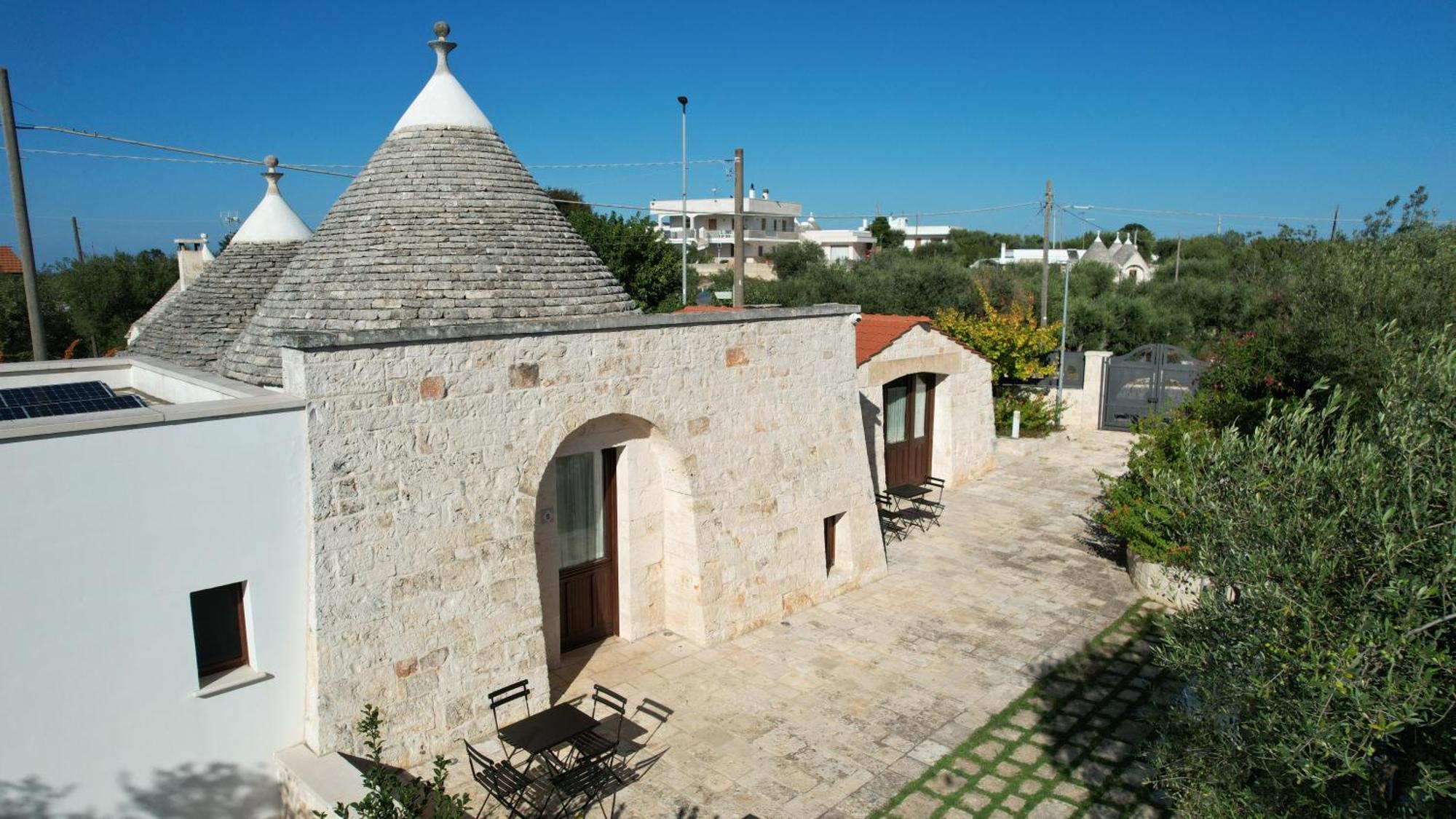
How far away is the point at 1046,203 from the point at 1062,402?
873 cm

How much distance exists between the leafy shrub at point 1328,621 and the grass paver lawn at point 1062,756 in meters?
2.07

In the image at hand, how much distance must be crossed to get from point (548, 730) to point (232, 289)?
25.9 ft

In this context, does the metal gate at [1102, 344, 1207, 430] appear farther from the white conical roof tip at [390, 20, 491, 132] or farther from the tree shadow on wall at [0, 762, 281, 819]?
the tree shadow on wall at [0, 762, 281, 819]

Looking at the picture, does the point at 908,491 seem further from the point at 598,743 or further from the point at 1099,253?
the point at 1099,253

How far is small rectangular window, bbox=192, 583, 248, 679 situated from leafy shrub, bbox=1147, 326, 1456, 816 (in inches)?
263

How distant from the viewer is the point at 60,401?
7676mm

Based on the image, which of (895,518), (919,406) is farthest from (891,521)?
(919,406)

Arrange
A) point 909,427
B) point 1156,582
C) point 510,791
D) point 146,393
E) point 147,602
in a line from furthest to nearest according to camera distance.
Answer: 1. point 909,427
2. point 1156,582
3. point 146,393
4. point 510,791
5. point 147,602

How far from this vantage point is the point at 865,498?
38.5ft

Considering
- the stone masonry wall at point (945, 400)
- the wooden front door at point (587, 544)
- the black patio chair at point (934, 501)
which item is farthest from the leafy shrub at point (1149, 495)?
the wooden front door at point (587, 544)

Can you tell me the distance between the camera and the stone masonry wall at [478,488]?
279 inches

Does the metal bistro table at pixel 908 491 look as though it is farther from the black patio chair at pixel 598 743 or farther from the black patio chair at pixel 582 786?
the black patio chair at pixel 582 786

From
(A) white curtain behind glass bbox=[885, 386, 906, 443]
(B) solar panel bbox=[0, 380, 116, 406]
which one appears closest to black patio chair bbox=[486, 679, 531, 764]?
(B) solar panel bbox=[0, 380, 116, 406]

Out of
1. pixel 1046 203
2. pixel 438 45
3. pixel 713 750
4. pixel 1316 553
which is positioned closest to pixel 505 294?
pixel 438 45
